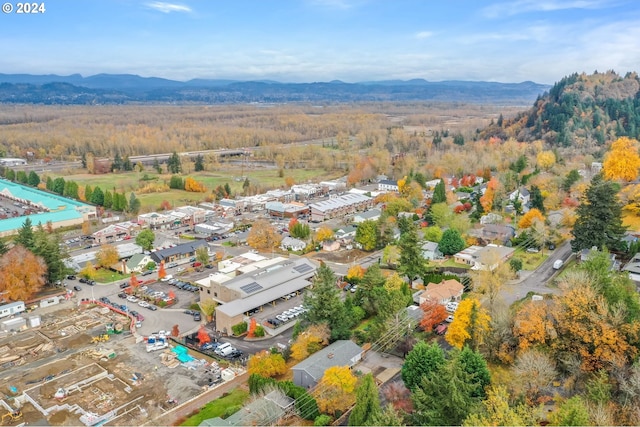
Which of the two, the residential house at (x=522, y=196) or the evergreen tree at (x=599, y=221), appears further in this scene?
the residential house at (x=522, y=196)

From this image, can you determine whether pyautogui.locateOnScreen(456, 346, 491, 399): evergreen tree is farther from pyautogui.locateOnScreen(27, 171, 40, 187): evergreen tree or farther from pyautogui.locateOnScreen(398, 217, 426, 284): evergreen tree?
pyautogui.locateOnScreen(27, 171, 40, 187): evergreen tree

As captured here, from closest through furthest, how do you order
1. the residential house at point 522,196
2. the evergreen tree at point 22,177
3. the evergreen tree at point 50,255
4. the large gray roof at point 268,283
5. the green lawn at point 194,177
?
the large gray roof at point 268,283, the evergreen tree at point 50,255, the residential house at point 522,196, the green lawn at point 194,177, the evergreen tree at point 22,177

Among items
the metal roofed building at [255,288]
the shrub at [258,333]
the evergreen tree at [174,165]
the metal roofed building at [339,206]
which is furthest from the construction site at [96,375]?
the evergreen tree at [174,165]

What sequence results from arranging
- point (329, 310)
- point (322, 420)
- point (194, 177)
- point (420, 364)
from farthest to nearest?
point (194, 177) < point (329, 310) < point (420, 364) < point (322, 420)

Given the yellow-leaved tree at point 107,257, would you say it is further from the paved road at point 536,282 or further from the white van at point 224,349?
the paved road at point 536,282

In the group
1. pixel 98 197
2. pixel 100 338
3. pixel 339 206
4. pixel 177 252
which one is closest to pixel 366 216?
pixel 339 206

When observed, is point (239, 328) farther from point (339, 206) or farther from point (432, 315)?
point (339, 206)

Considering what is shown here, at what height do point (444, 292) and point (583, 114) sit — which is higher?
point (583, 114)
